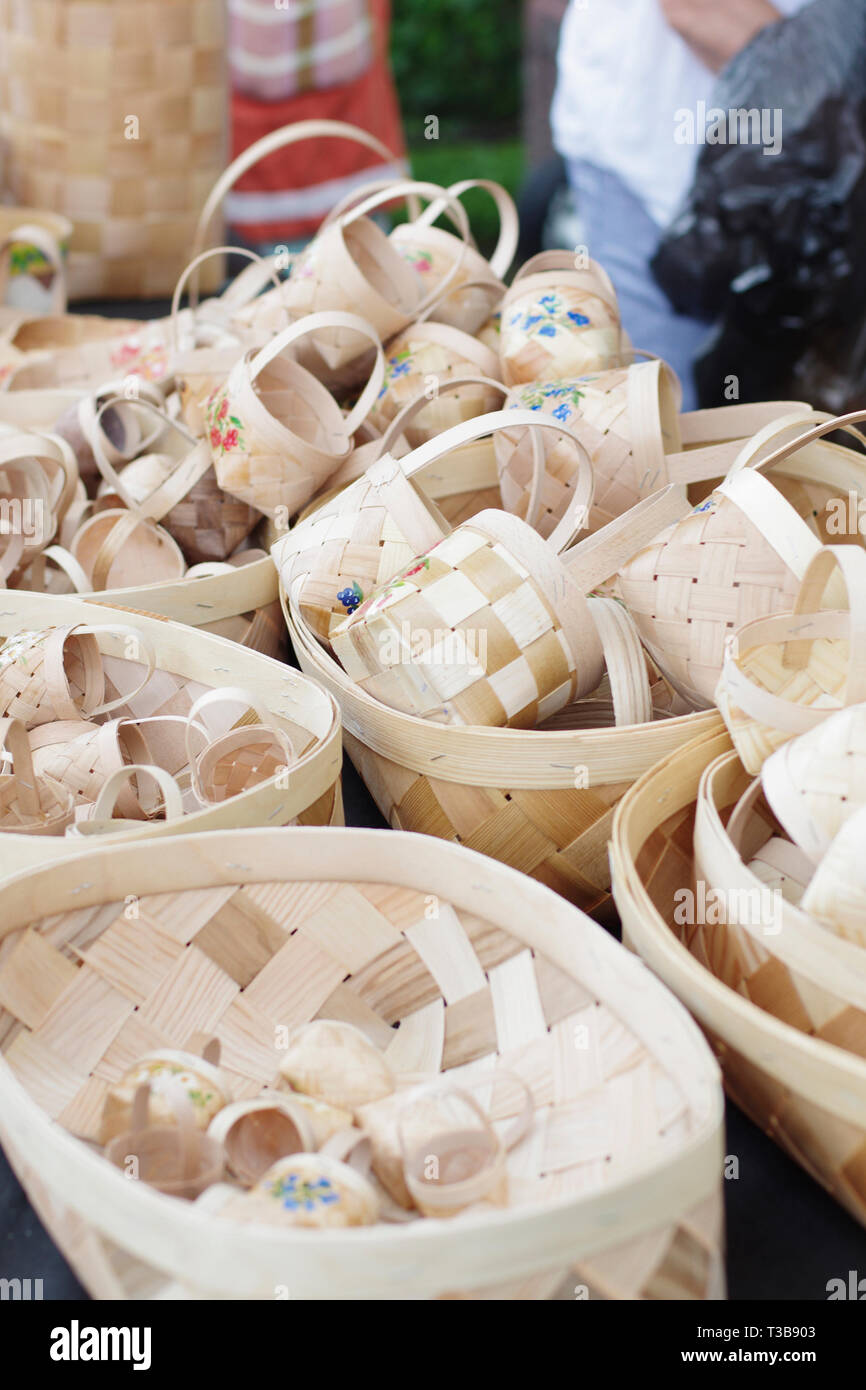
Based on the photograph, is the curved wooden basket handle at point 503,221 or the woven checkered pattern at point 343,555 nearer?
the woven checkered pattern at point 343,555

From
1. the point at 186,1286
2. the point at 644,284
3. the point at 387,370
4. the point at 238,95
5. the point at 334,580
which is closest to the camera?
the point at 186,1286

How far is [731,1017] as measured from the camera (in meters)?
0.63

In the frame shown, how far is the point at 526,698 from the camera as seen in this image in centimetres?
87

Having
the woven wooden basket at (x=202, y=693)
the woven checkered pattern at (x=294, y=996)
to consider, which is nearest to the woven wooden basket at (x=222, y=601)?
the woven wooden basket at (x=202, y=693)

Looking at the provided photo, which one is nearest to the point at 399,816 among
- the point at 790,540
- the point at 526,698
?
the point at 526,698

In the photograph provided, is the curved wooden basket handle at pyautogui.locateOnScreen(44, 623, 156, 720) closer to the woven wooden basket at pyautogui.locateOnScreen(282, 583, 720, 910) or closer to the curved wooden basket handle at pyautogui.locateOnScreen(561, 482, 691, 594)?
the woven wooden basket at pyautogui.locateOnScreen(282, 583, 720, 910)

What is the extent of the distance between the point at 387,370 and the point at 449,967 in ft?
2.49

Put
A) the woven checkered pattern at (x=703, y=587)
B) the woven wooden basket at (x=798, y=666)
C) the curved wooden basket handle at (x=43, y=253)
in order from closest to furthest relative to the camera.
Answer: the woven wooden basket at (x=798, y=666) → the woven checkered pattern at (x=703, y=587) → the curved wooden basket handle at (x=43, y=253)

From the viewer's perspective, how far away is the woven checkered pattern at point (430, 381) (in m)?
1.25

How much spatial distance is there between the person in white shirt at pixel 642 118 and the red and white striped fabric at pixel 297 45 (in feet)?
2.67

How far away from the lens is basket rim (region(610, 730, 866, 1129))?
600 millimetres

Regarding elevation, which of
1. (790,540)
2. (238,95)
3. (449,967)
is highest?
(238,95)

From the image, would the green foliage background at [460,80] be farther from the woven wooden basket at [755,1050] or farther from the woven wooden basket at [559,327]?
the woven wooden basket at [755,1050]
